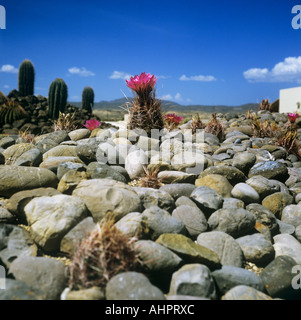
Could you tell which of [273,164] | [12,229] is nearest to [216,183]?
[273,164]

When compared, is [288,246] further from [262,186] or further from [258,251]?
[262,186]

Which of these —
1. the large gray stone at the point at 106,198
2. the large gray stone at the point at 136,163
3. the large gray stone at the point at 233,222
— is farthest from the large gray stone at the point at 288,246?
the large gray stone at the point at 136,163

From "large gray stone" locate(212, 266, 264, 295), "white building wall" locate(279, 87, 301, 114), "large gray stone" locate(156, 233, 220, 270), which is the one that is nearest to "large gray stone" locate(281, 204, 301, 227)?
"large gray stone" locate(212, 266, 264, 295)

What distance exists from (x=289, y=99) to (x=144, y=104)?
1919 centimetres

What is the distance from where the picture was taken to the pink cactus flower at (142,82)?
5105mm

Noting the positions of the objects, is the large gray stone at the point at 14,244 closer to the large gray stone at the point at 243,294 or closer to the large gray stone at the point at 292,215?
the large gray stone at the point at 243,294

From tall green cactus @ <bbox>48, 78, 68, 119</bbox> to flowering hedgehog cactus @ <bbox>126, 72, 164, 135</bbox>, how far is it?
7.04 metres

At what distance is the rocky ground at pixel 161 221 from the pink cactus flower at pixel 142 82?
1.03 metres

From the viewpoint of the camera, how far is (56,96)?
11516mm

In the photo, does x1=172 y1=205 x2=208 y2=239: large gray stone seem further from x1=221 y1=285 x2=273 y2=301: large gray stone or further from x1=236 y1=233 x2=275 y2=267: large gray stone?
x1=221 y1=285 x2=273 y2=301: large gray stone

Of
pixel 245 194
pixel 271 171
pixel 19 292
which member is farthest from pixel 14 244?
pixel 271 171

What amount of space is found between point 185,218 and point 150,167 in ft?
3.81

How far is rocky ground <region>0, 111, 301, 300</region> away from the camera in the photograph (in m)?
2.32

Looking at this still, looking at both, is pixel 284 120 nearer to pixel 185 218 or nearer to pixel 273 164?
pixel 273 164
